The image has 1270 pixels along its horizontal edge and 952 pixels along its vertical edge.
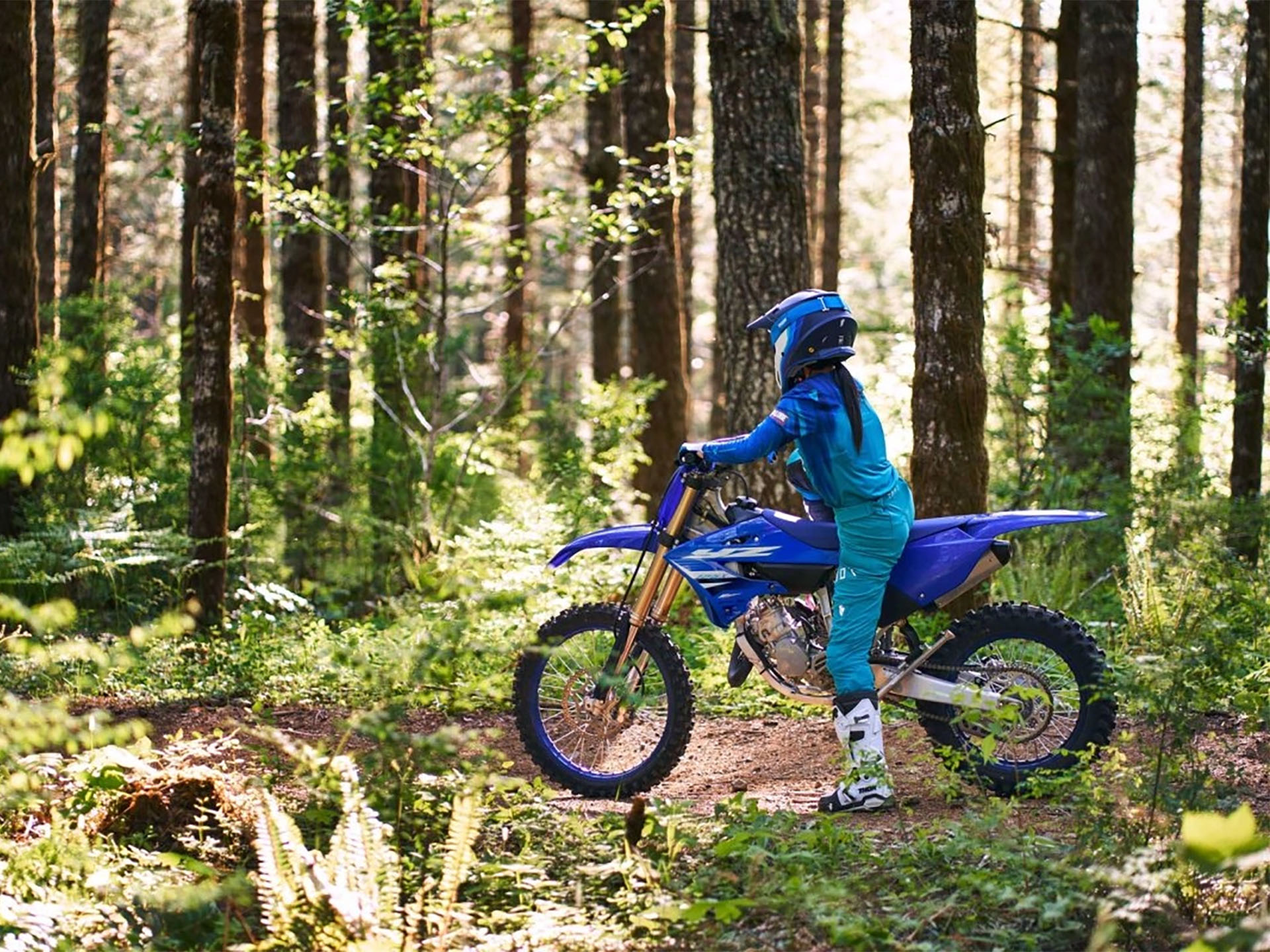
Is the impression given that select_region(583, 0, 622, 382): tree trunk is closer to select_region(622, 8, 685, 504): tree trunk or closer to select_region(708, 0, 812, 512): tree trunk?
select_region(622, 8, 685, 504): tree trunk

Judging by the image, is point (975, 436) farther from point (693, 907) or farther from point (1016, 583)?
point (693, 907)

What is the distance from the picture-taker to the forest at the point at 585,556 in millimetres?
4832

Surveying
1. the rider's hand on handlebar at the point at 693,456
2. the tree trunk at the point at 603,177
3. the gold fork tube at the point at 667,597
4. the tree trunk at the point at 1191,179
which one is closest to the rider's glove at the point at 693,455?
the rider's hand on handlebar at the point at 693,456

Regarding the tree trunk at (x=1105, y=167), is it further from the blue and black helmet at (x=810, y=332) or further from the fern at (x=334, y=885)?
the fern at (x=334, y=885)

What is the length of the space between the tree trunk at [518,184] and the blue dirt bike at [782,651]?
20.0 ft

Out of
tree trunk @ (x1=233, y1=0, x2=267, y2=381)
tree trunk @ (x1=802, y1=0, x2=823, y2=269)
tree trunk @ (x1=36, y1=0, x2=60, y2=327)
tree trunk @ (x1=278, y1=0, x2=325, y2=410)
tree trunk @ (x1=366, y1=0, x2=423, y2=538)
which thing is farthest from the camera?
tree trunk @ (x1=802, y1=0, x2=823, y2=269)

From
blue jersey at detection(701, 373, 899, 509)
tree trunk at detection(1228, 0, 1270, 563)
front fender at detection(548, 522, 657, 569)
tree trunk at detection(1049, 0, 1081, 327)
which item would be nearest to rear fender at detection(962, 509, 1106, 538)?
blue jersey at detection(701, 373, 899, 509)

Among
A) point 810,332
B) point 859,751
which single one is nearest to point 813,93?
point 810,332

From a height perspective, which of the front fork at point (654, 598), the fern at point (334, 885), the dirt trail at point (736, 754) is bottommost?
the dirt trail at point (736, 754)

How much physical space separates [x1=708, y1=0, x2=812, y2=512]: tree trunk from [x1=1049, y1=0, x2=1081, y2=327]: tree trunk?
6.17 metres

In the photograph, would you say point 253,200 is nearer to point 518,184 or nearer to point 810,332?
point 518,184

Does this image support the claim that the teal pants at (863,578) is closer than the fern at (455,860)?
A: No

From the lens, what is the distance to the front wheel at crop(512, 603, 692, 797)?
6586 mm

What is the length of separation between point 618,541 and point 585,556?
171 inches
